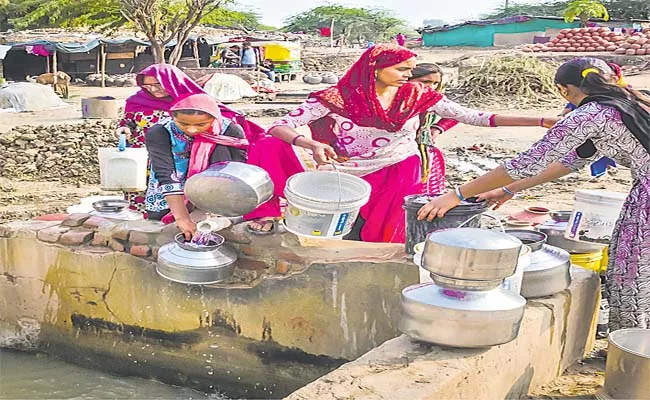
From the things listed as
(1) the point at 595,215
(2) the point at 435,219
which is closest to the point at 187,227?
(2) the point at 435,219

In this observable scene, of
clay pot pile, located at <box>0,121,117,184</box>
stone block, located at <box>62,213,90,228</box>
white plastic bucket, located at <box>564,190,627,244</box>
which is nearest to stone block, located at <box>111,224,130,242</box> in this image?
stone block, located at <box>62,213,90,228</box>

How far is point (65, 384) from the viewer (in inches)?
165

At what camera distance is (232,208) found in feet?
11.8

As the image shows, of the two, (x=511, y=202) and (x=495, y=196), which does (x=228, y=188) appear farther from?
(x=511, y=202)

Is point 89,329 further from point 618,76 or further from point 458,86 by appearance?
point 458,86

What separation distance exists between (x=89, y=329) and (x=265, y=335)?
1072 millimetres

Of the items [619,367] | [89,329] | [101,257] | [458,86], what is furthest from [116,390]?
[458,86]

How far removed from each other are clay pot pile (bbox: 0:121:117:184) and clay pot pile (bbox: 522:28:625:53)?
1495 cm

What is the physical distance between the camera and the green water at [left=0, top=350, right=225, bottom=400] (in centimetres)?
407

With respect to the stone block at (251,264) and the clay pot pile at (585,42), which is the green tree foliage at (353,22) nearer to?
the clay pot pile at (585,42)

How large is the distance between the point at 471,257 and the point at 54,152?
29.5 feet

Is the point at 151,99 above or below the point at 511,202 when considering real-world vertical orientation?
above

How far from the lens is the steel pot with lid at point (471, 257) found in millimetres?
2453

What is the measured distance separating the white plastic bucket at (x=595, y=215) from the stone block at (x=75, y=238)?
8.24 ft
